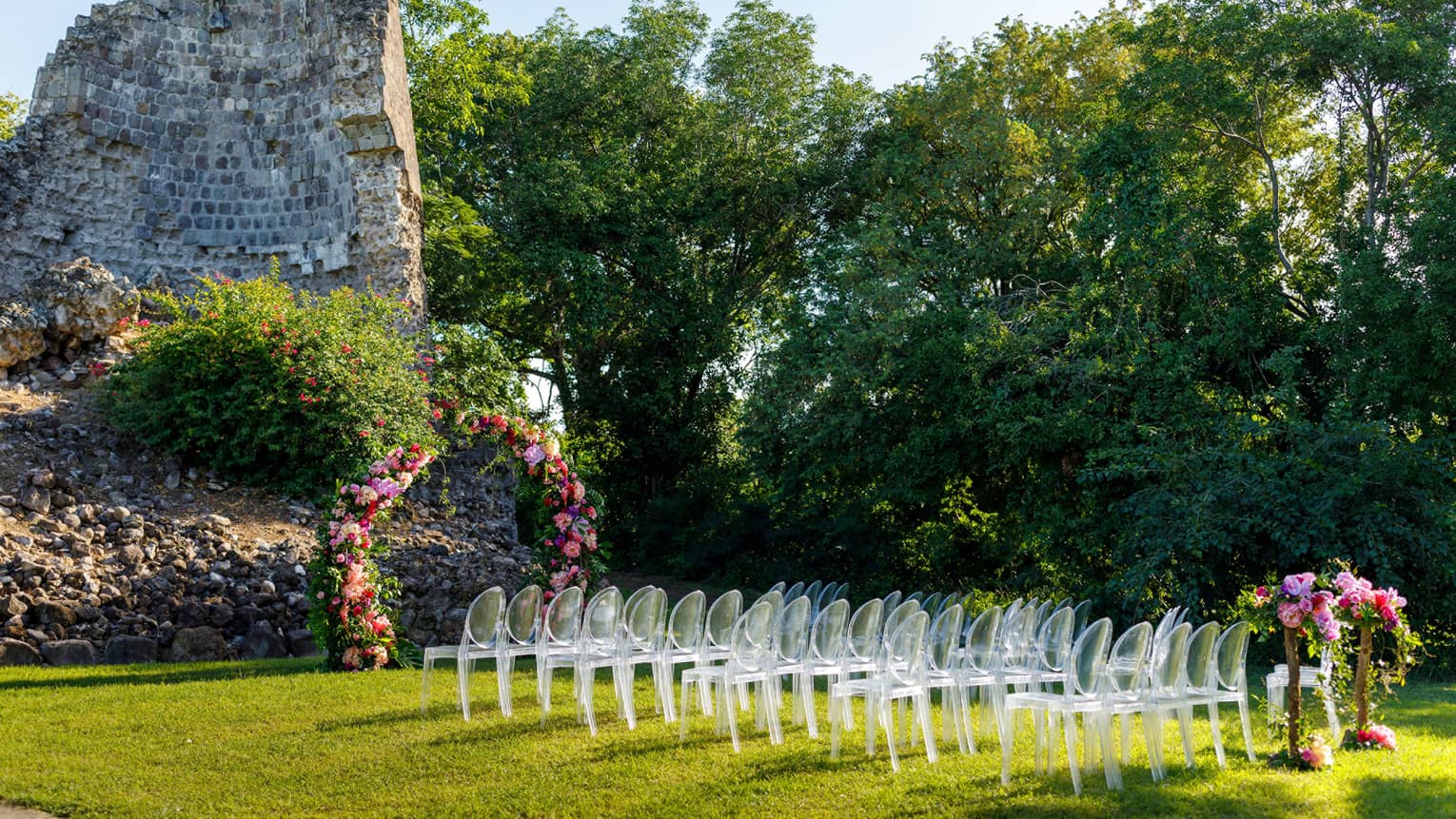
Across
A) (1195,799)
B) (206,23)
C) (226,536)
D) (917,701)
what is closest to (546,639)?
(917,701)

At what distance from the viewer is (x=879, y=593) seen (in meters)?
16.6

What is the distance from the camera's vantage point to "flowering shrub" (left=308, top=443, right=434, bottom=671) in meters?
9.53

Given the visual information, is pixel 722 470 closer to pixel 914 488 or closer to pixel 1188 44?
pixel 914 488

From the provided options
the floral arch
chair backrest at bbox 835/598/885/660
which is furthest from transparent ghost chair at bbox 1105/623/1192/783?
the floral arch

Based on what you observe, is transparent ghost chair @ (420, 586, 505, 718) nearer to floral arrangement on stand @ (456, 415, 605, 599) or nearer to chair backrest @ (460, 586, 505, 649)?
chair backrest @ (460, 586, 505, 649)

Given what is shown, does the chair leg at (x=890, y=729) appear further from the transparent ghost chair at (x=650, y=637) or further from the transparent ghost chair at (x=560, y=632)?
the transparent ghost chair at (x=560, y=632)

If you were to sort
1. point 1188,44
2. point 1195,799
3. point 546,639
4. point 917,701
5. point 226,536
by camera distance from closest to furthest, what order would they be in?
point 1195,799, point 917,701, point 546,639, point 226,536, point 1188,44

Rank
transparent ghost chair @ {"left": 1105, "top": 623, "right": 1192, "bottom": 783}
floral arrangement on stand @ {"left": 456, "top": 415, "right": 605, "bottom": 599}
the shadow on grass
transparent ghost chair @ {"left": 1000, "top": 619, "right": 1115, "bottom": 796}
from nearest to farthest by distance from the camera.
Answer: transparent ghost chair @ {"left": 1000, "top": 619, "right": 1115, "bottom": 796} → transparent ghost chair @ {"left": 1105, "top": 623, "right": 1192, "bottom": 783} → the shadow on grass → floral arrangement on stand @ {"left": 456, "top": 415, "right": 605, "bottom": 599}

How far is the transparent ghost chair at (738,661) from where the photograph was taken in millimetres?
6844

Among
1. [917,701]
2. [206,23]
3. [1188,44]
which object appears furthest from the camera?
[206,23]

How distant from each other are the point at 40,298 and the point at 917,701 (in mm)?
12469

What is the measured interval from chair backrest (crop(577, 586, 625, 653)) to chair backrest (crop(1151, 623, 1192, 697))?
3.22 metres

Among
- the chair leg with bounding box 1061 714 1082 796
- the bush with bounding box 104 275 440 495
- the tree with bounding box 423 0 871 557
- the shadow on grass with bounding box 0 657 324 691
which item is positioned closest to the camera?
the chair leg with bounding box 1061 714 1082 796

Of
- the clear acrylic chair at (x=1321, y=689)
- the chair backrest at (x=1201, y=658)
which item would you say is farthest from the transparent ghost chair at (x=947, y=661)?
the clear acrylic chair at (x=1321, y=689)
